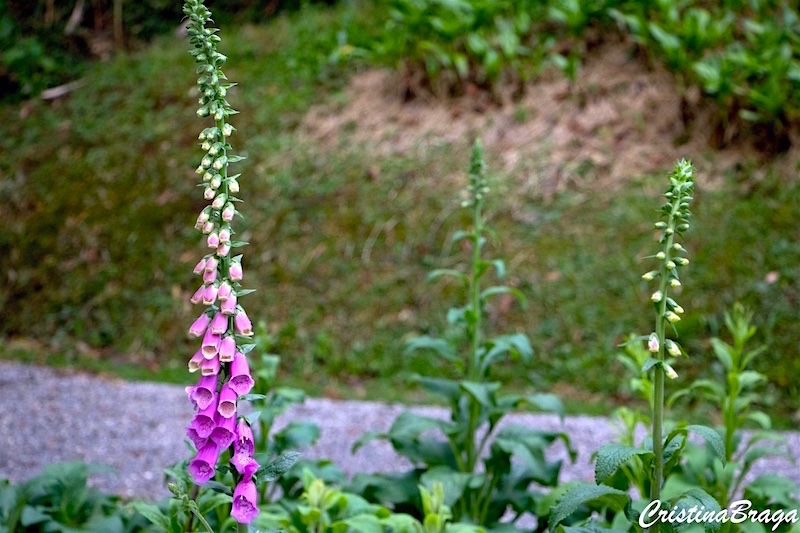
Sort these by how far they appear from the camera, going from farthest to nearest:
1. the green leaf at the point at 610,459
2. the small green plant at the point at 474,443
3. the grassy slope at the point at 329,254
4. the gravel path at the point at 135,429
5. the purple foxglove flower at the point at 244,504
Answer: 1. the grassy slope at the point at 329,254
2. the gravel path at the point at 135,429
3. the small green plant at the point at 474,443
4. the green leaf at the point at 610,459
5. the purple foxglove flower at the point at 244,504

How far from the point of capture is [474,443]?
2.94 meters

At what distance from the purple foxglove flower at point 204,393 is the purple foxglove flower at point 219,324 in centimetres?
10

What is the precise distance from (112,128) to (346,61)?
263 centimetres

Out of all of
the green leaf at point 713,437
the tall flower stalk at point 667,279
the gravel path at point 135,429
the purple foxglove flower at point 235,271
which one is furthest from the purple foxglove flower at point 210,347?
the gravel path at point 135,429

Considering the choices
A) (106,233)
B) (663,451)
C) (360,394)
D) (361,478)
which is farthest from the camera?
(106,233)

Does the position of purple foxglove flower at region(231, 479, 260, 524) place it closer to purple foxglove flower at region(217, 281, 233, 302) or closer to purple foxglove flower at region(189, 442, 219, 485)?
purple foxglove flower at region(189, 442, 219, 485)

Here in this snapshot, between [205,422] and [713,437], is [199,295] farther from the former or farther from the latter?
[713,437]

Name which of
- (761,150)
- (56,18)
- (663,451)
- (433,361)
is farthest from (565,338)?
(56,18)

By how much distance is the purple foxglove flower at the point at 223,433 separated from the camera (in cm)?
170

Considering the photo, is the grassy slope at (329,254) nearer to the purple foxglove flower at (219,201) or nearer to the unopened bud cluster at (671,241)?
the unopened bud cluster at (671,241)

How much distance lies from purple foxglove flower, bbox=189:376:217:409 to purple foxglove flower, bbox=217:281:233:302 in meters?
0.17

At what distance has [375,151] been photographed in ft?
25.7

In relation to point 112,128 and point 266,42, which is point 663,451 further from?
point 266,42

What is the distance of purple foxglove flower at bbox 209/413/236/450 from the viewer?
170 cm
